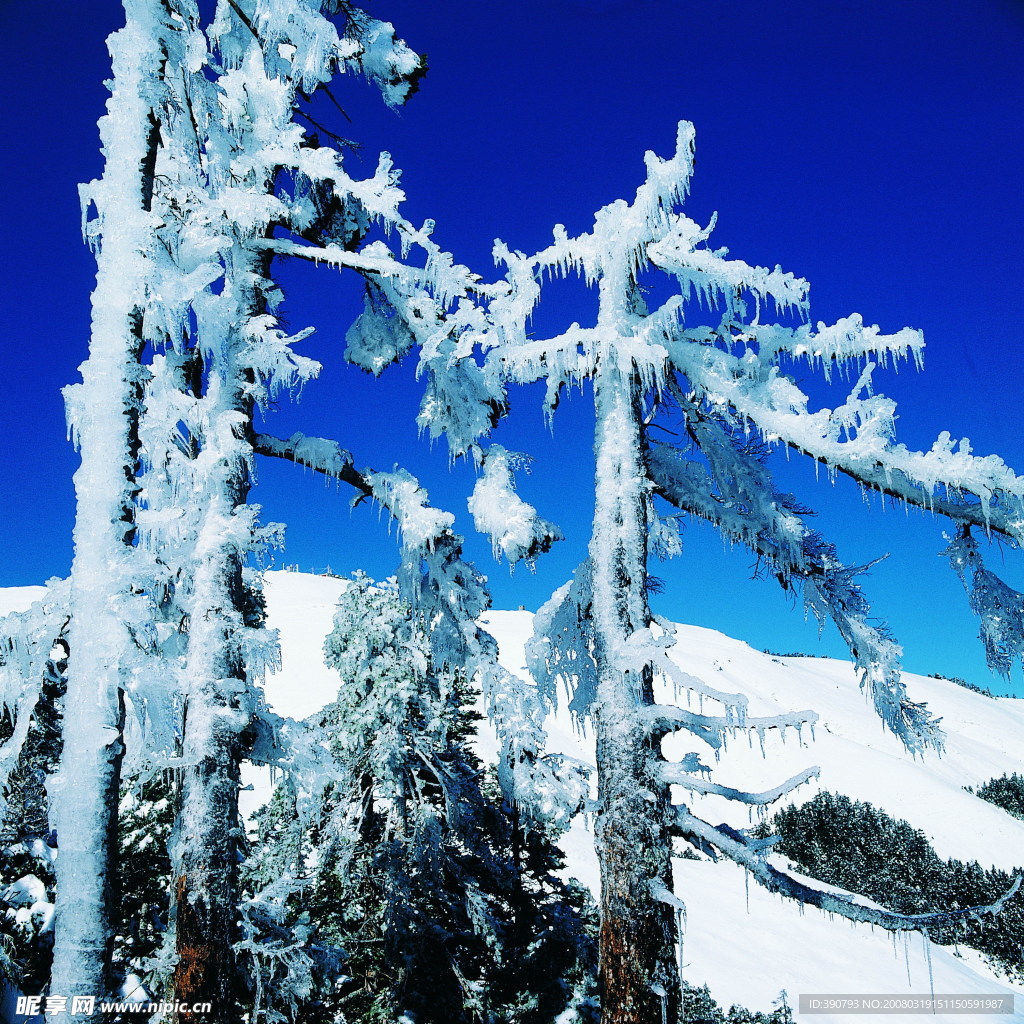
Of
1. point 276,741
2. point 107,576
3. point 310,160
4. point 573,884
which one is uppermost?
point 310,160

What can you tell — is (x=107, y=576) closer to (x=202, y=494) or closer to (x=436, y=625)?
(x=202, y=494)

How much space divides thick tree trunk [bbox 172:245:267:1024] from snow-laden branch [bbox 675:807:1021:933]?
10.7ft

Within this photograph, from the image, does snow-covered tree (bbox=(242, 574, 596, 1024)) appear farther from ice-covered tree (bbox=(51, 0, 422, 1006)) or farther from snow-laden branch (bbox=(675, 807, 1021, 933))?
snow-laden branch (bbox=(675, 807, 1021, 933))

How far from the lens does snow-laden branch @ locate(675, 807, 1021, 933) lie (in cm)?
400

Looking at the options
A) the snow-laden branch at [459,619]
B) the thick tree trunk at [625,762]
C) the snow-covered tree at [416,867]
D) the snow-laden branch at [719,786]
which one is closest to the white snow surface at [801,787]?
the snow-laden branch at [459,619]

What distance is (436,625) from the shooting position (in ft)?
19.1

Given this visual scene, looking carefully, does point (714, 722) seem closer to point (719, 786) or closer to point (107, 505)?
point (719, 786)

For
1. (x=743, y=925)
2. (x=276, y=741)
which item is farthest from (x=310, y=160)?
(x=743, y=925)

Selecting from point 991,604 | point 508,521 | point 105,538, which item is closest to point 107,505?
point 105,538

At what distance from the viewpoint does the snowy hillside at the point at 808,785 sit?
16.1m

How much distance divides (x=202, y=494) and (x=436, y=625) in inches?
89.9

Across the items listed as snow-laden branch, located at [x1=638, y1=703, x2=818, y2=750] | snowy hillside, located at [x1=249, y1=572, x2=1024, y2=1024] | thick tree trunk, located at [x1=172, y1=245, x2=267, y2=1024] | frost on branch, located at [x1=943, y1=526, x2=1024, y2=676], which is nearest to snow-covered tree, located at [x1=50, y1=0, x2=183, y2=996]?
thick tree trunk, located at [x1=172, y1=245, x2=267, y2=1024]

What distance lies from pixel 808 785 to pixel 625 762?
38.8 meters

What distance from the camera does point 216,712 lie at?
441 cm
